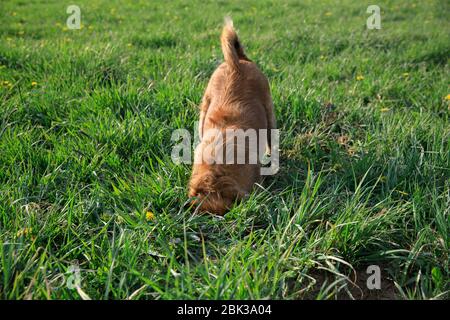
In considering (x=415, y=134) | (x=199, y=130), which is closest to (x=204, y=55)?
(x=199, y=130)

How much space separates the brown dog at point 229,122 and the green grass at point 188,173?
0.13 meters

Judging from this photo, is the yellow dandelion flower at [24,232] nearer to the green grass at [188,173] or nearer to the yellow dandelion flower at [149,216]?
the green grass at [188,173]

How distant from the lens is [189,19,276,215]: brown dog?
247cm

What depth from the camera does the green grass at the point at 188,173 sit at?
1.99 metres

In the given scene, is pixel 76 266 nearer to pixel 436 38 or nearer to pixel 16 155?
pixel 16 155

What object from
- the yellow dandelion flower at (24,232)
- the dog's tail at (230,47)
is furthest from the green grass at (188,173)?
the dog's tail at (230,47)

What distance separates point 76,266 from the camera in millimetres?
1990

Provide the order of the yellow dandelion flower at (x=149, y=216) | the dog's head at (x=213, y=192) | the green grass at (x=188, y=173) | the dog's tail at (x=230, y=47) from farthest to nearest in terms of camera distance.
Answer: the dog's tail at (x=230, y=47)
the dog's head at (x=213, y=192)
the yellow dandelion flower at (x=149, y=216)
the green grass at (x=188, y=173)

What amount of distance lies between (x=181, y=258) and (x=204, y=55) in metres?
3.47

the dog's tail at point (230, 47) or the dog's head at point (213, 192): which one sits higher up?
the dog's tail at point (230, 47)

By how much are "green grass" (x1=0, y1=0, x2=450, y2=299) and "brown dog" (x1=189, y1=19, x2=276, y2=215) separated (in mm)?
133

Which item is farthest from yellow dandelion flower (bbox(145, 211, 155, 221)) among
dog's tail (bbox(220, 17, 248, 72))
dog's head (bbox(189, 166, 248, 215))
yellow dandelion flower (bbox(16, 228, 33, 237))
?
dog's tail (bbox(220, 17, 248, 72))

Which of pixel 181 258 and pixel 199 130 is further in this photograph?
pixel 199 130

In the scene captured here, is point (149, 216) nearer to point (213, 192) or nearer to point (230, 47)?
point (213, 192)
